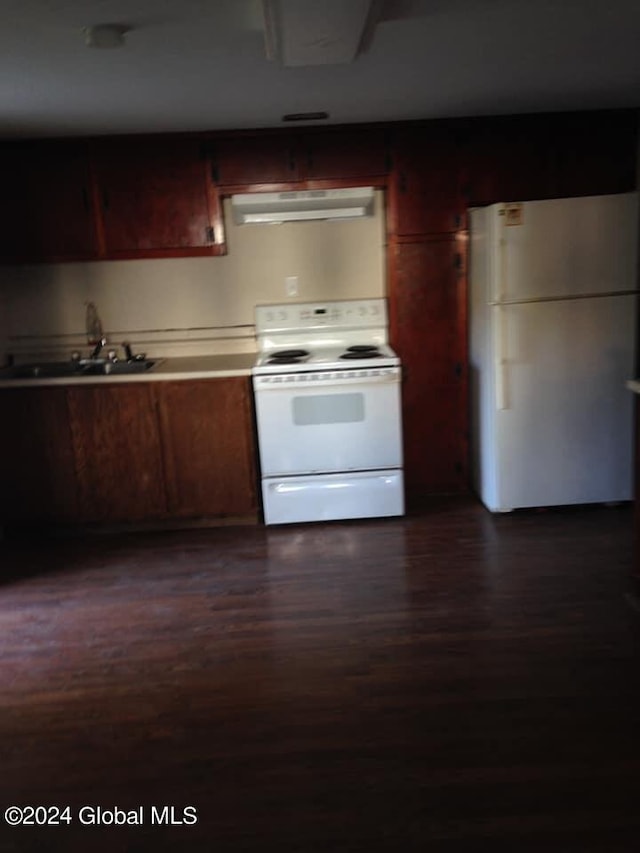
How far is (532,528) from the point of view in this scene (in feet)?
12.2

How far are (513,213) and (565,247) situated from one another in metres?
0.31

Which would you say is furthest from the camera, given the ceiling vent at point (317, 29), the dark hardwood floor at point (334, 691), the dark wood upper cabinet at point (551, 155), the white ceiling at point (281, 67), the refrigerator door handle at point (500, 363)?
the dark wood upper cabinet at point (551, 155)

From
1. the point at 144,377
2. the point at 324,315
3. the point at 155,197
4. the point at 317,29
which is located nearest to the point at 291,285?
the point at 324,315

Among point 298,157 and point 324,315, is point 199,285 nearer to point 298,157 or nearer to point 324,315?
point 324,315

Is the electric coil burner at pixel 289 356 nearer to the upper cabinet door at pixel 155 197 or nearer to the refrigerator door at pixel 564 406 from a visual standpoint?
the upper cabinet door at pixel 155 197

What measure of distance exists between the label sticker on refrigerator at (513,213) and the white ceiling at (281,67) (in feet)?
1.64

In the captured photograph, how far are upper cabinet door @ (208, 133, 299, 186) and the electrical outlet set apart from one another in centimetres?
53

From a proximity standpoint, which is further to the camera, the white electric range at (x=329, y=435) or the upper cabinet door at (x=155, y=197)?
the upper cabinet door at (x=155, y=197)

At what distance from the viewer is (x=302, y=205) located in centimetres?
395

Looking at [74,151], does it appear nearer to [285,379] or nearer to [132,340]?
[132,340]

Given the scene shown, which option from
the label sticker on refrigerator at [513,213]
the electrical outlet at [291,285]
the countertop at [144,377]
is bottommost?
the countertop at [144,377]

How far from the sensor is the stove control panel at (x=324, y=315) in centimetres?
422

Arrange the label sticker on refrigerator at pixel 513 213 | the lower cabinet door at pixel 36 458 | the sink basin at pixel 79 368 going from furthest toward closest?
the sink basin at pixel 79 368, the lower cabinet door at pixel 36 458, the label sticker on refrigerator at pixel 513 213

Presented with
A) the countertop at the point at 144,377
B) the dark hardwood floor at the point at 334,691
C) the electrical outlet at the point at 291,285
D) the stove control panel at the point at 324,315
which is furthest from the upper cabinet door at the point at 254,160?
the dark hardwood floor at the point at 334,691
